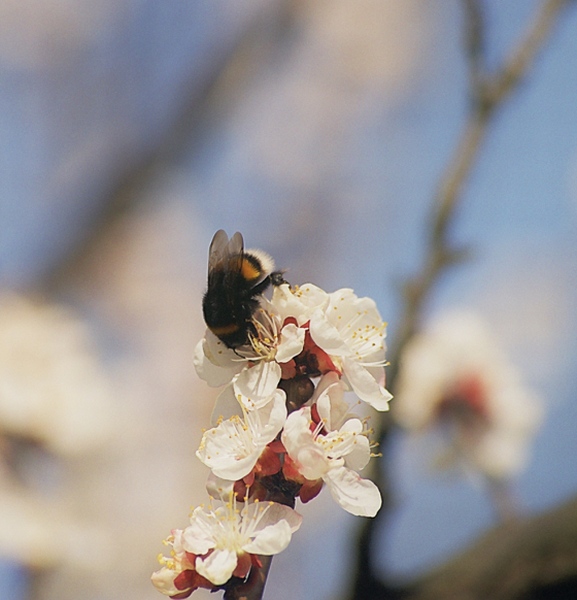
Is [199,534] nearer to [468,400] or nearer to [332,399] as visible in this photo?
[332,399]

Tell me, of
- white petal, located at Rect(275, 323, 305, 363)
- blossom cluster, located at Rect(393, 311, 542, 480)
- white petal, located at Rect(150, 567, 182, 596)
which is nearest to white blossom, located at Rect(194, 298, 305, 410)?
white petal, located at Rect(275, 323, 305, 363)

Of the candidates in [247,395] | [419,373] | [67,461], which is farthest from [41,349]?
[247,395]

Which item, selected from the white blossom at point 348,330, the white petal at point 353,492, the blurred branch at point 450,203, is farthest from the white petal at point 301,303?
the blurred branch at point 450,203

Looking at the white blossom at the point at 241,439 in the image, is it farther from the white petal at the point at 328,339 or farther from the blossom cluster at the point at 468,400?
the blossom cluster at the point at 468,400

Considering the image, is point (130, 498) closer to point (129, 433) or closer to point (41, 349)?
point (129, 433)

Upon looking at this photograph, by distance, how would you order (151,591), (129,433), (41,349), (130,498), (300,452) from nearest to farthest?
(300,452), (41,349), (151,591), (130,498), (129,433)

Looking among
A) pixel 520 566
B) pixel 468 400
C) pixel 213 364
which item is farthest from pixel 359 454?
pixel 468 400
